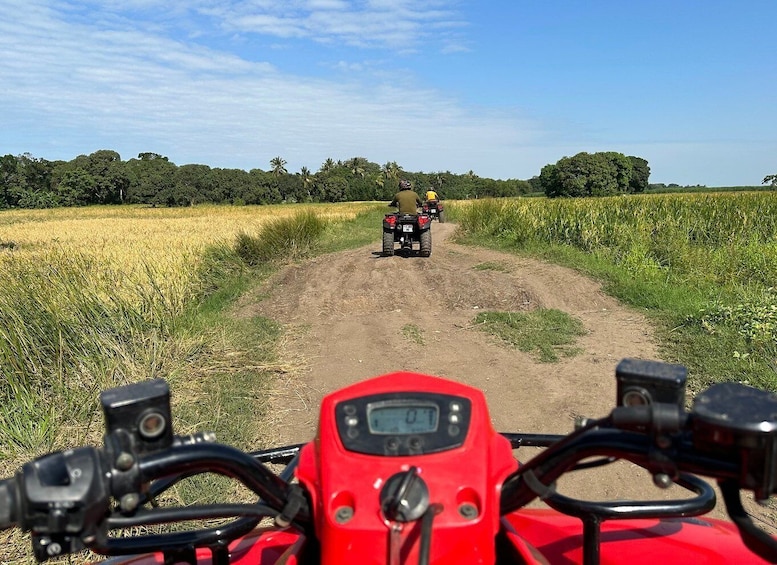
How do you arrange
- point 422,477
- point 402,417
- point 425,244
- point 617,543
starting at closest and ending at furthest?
point 422,477
point 402,417
point 617,543
point 425,244

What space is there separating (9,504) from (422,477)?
0.63 metres

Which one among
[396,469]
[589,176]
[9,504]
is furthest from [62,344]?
[589,176]

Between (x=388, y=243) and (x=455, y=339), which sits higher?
(x=388, y=243)

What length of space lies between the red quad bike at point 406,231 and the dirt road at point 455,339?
109 centimetres

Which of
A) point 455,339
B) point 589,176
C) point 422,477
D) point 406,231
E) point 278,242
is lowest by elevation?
point 455,339

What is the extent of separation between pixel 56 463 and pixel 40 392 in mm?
4281

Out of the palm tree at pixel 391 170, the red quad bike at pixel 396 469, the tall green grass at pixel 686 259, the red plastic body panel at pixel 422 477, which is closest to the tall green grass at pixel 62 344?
the red quad bike at pixel 396 469

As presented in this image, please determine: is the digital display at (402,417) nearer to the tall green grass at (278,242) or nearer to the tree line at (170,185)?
the tall green grass at (278,242)

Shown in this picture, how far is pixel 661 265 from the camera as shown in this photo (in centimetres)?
1170

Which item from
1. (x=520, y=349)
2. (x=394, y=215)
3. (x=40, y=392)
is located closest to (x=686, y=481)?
(x=40, y=392)

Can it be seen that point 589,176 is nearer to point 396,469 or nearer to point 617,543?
point 617,543

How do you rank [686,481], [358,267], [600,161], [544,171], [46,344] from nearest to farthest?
[686,481] < [46,344] < [358,267] < [600,161] < [544,171]

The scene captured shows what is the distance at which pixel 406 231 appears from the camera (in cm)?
1413

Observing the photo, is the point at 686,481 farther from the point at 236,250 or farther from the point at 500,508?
the point at 236,250
